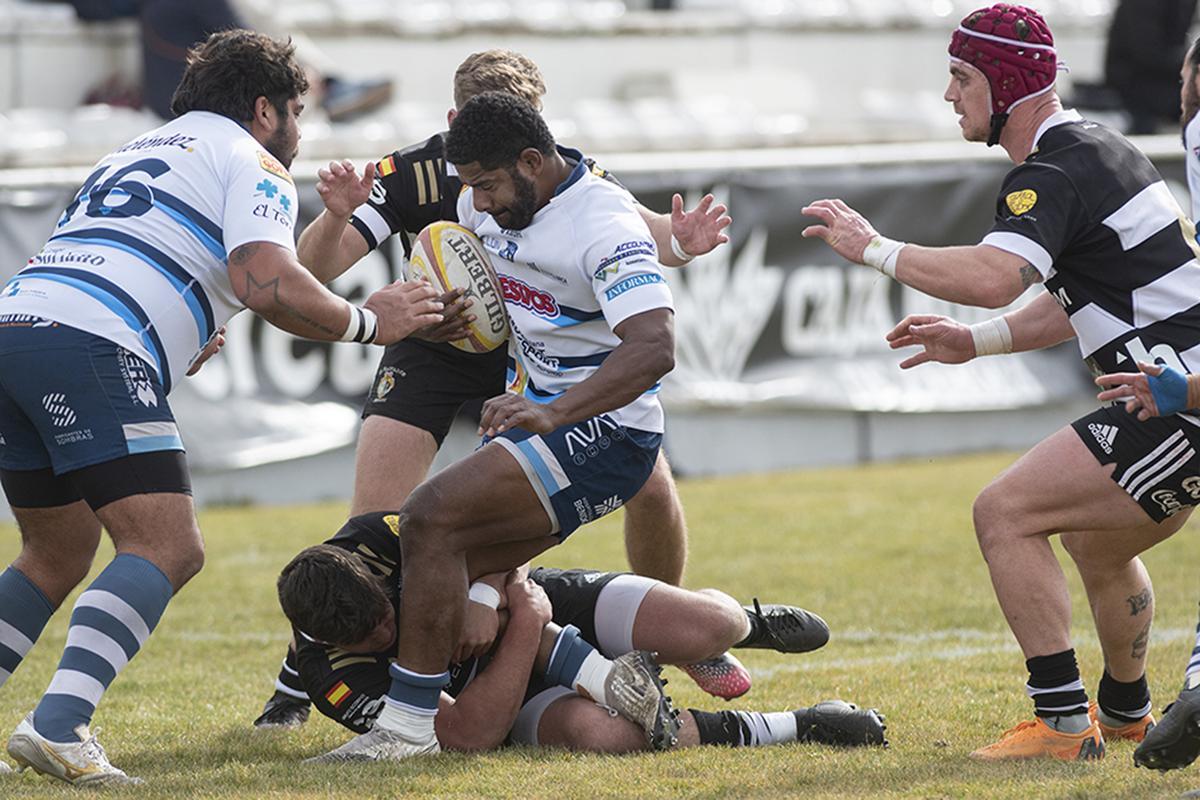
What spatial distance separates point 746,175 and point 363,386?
10.9 feet

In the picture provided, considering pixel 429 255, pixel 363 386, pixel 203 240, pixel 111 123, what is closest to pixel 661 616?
pixel 429 255

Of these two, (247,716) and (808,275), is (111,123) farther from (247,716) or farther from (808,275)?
(247,716)

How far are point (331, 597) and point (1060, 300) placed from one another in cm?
239

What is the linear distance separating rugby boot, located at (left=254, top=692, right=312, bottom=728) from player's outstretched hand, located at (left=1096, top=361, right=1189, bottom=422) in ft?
9.94

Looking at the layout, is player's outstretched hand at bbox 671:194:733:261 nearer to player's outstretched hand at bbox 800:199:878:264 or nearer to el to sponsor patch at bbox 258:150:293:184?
player's outstretched hand at bbox 800:199:878:264

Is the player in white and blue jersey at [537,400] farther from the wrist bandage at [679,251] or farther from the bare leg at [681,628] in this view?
the wrist bandage at [679,251]

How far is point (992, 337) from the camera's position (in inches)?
225

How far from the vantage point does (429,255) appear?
19.9 ft

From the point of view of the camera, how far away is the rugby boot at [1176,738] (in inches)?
180

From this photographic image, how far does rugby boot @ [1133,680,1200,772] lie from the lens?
A: 4574 millimetres

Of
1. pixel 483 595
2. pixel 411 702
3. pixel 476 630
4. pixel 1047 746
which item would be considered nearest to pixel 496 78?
pixel 483 595

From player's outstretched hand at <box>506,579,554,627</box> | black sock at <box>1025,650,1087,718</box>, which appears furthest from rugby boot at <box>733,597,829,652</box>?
black sock at <box>1025,650,1087,718</box>

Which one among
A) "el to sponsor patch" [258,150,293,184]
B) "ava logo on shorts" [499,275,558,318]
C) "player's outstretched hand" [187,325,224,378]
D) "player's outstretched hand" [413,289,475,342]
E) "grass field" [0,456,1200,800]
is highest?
"el to sponsor patch" [258,150,293,184]

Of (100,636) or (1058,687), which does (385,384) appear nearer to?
(100,636)
